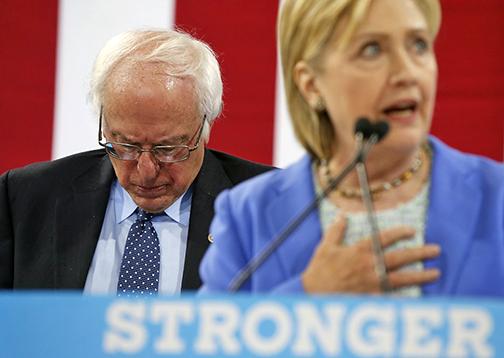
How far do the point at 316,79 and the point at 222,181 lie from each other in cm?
96

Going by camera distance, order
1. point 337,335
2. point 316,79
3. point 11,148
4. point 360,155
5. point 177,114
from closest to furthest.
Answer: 1. point 337,335
2. point 360,155
3. point 316,79
4. point 177,114
5. point 11,148

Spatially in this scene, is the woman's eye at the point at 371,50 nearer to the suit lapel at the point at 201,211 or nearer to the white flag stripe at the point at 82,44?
the suit lapel at the point at 201,211

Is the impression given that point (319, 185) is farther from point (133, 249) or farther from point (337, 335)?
point (133, 249)

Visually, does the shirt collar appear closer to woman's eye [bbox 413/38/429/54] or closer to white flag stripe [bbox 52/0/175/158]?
white flag stripe [bbox 52/0/175/158]

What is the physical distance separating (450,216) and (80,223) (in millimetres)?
1091

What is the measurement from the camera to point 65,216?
231 centimetres

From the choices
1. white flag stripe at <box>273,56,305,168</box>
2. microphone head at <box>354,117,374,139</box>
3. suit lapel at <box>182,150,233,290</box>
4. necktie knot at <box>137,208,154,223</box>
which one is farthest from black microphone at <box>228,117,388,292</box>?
white flag stripe at <box>273,56,305,168</box>

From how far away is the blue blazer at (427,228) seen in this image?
53.4 inches

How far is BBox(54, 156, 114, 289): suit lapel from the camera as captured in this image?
221cm

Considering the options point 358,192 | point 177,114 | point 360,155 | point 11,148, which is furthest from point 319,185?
point 11,148

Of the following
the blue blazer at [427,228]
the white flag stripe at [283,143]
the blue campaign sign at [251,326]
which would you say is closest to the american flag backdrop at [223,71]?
the white flag stripe at [283,143]

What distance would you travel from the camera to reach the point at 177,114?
2.21 metres

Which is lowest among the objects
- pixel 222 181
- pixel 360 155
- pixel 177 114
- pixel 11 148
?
pixel 11 148

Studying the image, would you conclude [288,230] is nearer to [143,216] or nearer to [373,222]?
[373,222]
